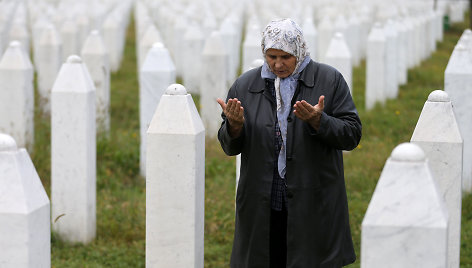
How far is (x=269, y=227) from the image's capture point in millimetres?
4195

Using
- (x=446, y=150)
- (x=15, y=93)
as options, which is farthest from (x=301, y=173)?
(x=15, y=93)

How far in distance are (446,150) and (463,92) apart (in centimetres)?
225

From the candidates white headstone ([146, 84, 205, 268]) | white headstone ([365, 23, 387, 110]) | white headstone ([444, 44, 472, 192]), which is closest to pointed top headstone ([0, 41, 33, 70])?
white headstone ([146, 84, 205, 268])

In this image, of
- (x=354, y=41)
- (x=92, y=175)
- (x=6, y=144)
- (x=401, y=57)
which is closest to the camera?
(x=6, y=144)

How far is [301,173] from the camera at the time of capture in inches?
163

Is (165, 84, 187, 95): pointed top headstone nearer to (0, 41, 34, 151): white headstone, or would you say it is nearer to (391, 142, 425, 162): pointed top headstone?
(391, 142, 425, 162): pointed top headstone

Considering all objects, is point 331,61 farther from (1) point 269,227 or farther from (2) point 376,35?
(1) point 269,227

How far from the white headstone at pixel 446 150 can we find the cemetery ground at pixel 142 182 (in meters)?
1.17

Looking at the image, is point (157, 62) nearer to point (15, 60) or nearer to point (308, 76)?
point (15, 60)

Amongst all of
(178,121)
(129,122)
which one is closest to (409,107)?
(129,122)

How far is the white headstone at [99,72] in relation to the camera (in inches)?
370

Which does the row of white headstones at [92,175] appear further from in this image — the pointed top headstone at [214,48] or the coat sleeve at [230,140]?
the pointed top headstone at [214,48]

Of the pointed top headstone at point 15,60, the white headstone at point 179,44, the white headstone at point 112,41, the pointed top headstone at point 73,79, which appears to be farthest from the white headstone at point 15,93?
the white headstone at point 112,41

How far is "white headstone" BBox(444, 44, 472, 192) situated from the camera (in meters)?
6.99
